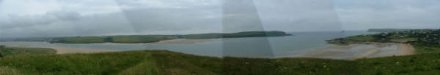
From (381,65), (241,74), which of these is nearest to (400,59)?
(381,65)

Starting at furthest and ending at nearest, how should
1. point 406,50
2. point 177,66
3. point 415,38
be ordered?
1. point 415,38
2. point 406,50
3. point 177,66

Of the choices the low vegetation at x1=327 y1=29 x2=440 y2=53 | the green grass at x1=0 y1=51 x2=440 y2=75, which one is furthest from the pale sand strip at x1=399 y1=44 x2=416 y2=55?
the green grass at x1=0 y1=51 x2=440 y2=75

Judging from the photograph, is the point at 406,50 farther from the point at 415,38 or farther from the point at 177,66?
the point at 177,66

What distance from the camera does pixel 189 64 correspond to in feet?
126

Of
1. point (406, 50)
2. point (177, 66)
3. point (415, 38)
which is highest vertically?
point (177, 66)

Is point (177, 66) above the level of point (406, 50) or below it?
above

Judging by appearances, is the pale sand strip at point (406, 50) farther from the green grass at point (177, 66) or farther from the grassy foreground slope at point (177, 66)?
the grassy foreground slope at point (177, 66)

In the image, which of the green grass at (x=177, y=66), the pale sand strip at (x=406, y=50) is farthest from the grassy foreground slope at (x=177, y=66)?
the pale sand strip at (x=406, y=50)

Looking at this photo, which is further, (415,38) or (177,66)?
(415,38)

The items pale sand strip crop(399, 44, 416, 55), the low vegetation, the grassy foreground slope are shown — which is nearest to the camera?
the grassy foreground slope

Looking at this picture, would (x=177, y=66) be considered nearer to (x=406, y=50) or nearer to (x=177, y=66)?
(x=177, y=66)

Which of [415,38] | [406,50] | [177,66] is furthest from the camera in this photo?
[415,38]

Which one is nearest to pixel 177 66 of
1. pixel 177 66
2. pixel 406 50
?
pixel 177 66

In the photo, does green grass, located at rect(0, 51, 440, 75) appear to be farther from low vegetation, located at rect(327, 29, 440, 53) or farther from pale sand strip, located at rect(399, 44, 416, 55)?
low vegetation, located at rect(327, 29, 440, 53)
